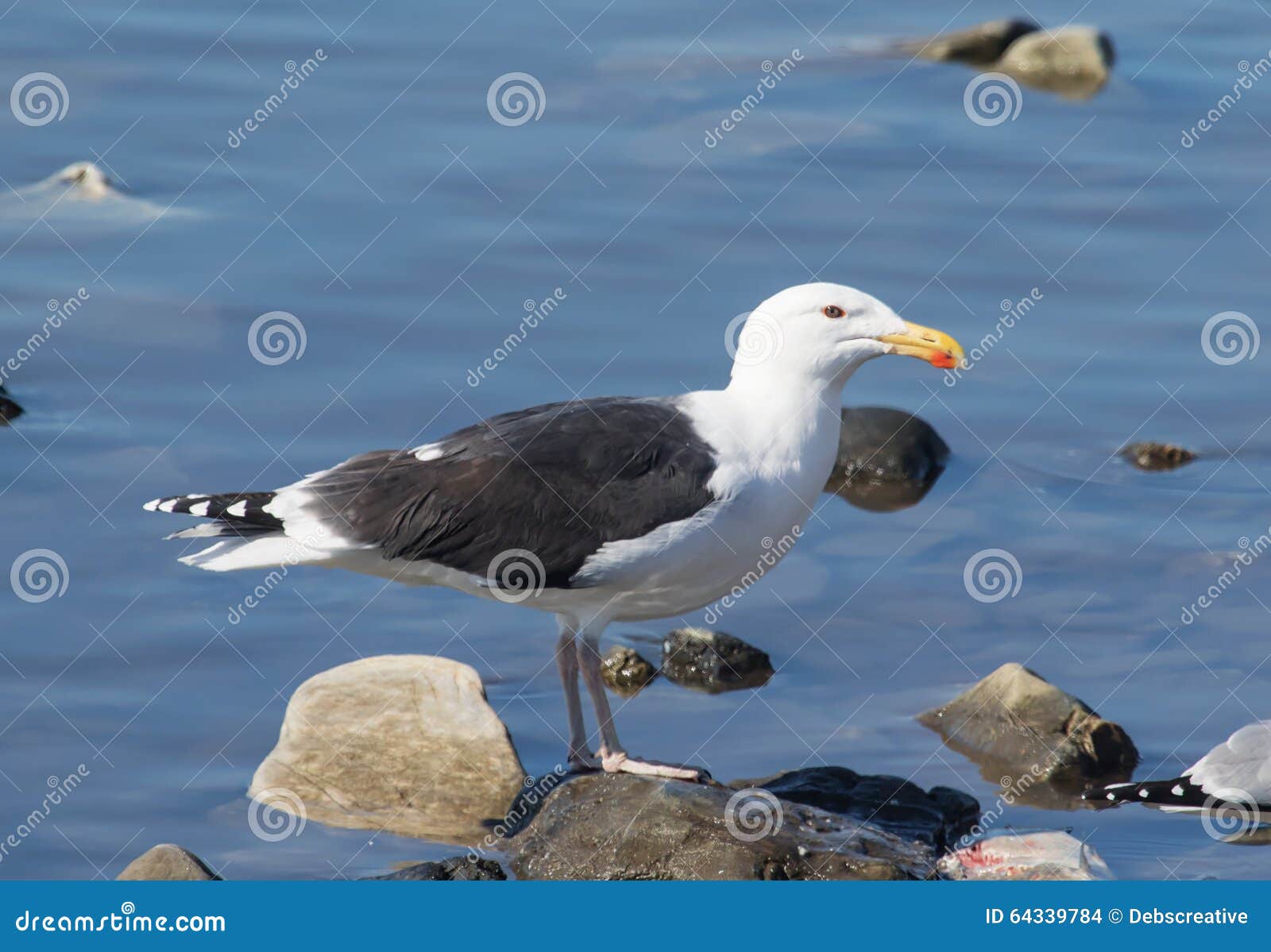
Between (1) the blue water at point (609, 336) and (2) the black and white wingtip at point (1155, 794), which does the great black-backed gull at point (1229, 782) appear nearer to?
(2) the black and white wingtip at point (1155, 794)

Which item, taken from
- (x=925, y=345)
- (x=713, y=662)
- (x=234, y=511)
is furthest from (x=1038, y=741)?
(x=234, y=511)

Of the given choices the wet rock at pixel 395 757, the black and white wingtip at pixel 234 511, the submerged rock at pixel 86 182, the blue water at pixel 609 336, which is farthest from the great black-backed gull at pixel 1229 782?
the submerged rock at pixel 86 182

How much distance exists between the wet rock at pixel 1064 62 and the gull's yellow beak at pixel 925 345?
29.6ft

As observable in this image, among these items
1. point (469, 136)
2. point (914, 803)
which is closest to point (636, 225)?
point (469, 136)

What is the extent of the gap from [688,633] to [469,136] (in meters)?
6.67

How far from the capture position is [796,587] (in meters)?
10.9

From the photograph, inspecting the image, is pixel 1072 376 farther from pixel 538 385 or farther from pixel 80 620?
pixel 80 620

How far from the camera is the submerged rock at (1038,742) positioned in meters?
9.02

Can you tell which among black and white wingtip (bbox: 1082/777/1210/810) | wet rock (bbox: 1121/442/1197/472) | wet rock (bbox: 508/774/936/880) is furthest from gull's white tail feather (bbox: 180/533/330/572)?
wet rock (bbox: 1121/442/1197/472)

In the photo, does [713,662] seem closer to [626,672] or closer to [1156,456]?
[626,672]

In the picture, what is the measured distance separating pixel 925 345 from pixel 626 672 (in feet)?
7.76

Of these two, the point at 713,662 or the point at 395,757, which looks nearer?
the point at 395,757

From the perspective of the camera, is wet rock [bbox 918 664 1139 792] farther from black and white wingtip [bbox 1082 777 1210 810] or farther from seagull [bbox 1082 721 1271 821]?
seagull [bbox 1082 721 1271 821]

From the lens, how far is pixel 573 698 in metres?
8.96
